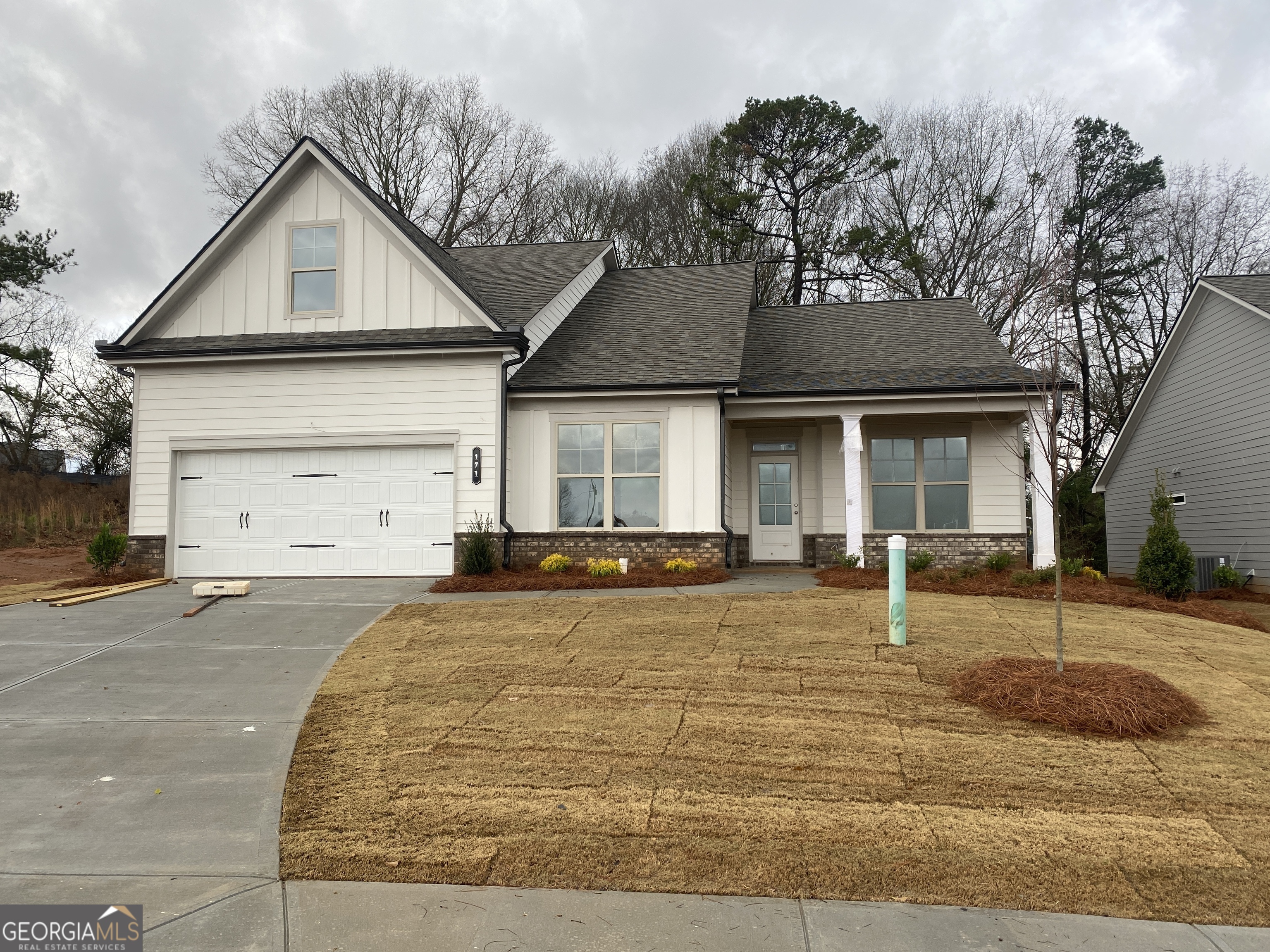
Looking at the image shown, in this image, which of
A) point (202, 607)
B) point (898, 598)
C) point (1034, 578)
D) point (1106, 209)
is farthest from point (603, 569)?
point (1106, 209)

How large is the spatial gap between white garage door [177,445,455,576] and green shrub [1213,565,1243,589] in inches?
536

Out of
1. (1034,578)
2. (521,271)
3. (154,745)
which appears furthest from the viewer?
(521,271)

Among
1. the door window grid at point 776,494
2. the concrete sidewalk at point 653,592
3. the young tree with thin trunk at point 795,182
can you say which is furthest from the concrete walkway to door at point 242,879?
the young tree with thin trunk at point 795,182

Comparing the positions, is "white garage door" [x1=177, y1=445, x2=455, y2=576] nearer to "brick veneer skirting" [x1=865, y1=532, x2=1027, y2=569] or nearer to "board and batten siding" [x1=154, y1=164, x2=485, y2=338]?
"board and batten siding" [x1=154, y1=164, x2=485, y2=338]

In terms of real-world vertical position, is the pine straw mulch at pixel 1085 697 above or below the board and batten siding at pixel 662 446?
below

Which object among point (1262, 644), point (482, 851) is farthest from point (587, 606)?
point (1262, 644)

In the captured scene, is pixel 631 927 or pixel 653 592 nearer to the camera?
pixel 631 927

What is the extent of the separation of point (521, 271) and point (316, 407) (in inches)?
226

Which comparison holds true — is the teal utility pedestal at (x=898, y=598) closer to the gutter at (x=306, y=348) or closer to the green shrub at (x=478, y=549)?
the green shrub at (x=478, y=549)

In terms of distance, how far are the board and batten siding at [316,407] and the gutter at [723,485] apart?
139 inches

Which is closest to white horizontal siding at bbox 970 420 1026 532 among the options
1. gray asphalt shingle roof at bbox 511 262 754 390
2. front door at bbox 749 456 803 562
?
front door at bbox 749 456 803 562

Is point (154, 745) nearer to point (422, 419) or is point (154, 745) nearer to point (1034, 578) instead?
point (422, 419)

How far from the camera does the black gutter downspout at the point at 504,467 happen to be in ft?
43.1

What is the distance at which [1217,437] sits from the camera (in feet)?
54.0
